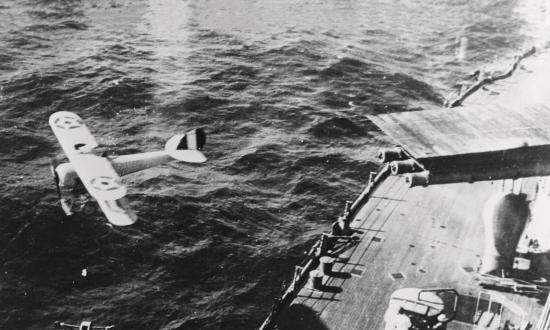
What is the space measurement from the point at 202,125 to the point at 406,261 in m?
22.3

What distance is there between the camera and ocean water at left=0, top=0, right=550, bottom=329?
996 inches

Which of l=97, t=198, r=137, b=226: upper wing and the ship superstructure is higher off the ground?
the ship superstructure

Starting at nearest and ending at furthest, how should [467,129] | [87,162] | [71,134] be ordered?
[467,129], [87,162], [71,134]

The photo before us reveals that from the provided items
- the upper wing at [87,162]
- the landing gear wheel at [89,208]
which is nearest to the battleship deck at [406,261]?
the upper wing at [87,162]

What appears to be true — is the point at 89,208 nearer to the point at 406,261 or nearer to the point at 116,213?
the point at 116,213

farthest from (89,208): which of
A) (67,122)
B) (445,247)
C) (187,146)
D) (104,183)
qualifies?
(445,247)

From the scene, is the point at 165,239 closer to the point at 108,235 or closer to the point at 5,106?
the point at 108,235

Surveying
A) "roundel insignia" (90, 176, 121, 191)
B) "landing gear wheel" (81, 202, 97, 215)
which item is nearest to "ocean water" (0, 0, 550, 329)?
"landing gear wheel" (81, 202, 97, 215)

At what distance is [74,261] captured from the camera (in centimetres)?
2620

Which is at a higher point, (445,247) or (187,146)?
(187,146)

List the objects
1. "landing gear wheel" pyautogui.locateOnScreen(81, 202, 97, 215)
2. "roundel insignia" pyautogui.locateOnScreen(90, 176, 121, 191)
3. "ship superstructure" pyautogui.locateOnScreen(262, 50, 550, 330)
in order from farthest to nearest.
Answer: "landing gear wheel" pyautogui.locateOnScreen(81, 202, 97, 215)
"roundel insignia" pyautogui.locateOnScreen(90, 176, 121, 191)
"ship superstructure" pyautogui.locateOnScreen(262, 50, 550, 330)

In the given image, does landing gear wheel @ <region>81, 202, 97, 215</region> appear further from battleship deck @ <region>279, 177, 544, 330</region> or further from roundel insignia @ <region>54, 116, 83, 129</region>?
battleship deck @ <region>279, 177, 544, 330</region>

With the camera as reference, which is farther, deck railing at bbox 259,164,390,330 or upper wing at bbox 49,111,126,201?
upper wing at bbox 49,111,126,201

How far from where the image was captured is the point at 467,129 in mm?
19344
